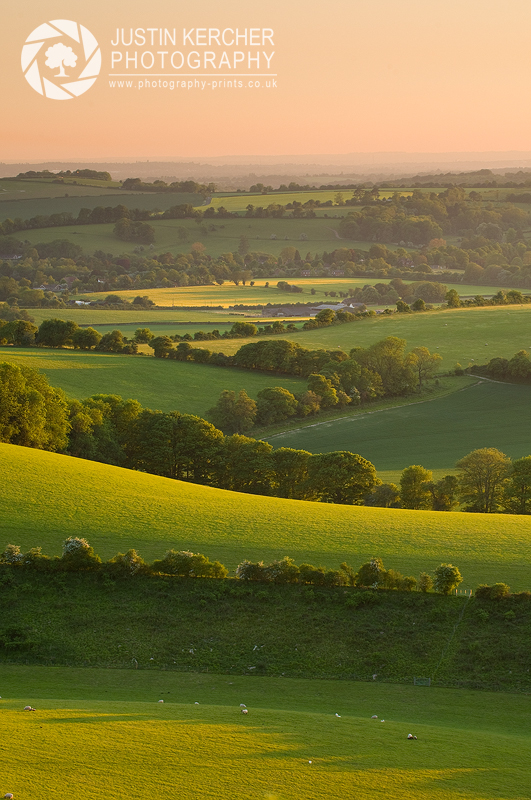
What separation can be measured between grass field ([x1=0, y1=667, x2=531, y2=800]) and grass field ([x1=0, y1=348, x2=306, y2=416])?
235ft

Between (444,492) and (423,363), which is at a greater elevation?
(423,363)

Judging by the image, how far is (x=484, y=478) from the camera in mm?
66500

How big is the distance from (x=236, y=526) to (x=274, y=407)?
50.1 metres

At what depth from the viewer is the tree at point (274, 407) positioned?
9731 cm

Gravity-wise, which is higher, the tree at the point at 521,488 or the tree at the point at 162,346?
the tree at the point at 162,346

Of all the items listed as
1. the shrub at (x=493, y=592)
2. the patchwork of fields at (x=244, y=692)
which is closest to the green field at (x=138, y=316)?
the patchwork of fields at (x=244, y=692)

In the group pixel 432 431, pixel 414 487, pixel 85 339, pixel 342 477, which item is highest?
pixel 85 339

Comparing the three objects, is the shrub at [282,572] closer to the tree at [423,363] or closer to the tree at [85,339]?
the tree at [423,363]

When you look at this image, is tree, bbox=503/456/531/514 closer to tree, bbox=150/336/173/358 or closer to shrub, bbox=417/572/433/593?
shrub, bbox=417/572/433/593

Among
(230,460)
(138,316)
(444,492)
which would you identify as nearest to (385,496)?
Answer: (444,492)

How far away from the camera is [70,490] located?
52.1m

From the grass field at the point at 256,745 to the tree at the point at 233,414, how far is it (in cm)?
6358

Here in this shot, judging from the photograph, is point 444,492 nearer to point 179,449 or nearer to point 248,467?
point 248,467

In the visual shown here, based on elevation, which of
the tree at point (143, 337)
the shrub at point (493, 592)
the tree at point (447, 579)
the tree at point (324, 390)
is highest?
the tree at point (143, 337)
